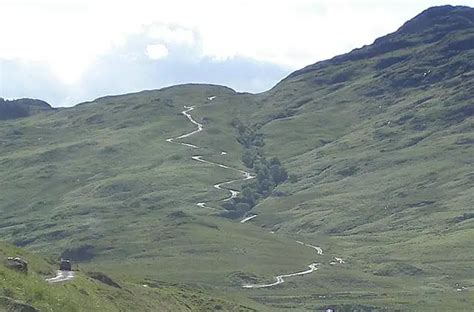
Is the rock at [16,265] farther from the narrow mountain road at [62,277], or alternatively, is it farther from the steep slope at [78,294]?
the narrow mountain road at [62,277]

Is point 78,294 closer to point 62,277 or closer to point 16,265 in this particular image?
point 16,265

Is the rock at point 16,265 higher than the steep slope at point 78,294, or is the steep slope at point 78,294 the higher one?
the rock at point 16,265

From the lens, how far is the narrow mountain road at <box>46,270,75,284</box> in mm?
62487

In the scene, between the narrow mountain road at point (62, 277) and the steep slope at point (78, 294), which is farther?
the narrow mountain road at point (62, 277)

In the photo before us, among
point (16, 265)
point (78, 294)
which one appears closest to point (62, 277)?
point (78, 294)

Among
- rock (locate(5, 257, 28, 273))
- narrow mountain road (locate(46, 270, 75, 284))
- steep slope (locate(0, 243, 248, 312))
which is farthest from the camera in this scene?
narrow mountain road (locate(46, 270, 75, 284))

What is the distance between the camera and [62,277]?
66875 mm

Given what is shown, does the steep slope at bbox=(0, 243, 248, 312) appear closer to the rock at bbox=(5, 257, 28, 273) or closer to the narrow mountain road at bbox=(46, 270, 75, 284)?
the rock at bbox=(5, 257, 28, 273)

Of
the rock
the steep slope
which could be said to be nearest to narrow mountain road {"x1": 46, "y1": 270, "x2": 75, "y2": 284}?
the steep slope

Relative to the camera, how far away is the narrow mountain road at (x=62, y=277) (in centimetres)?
6249

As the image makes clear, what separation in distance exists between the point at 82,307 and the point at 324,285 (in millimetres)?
153960

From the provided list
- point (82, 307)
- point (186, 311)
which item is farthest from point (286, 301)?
point (82, 307)

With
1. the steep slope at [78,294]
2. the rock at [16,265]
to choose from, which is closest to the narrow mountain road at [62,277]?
the steep slope at [78,294]

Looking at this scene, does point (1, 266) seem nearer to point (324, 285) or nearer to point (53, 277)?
point (53, 277)
